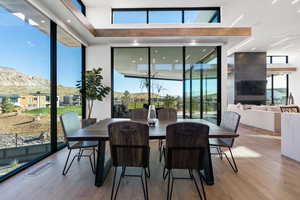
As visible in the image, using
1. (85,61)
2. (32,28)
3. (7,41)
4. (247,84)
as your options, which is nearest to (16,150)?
(7,41)

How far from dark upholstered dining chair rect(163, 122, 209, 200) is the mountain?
256cm

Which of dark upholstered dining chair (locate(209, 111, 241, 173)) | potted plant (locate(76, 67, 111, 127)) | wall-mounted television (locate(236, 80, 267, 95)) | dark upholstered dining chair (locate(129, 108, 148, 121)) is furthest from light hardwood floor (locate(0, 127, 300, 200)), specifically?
wall-mounted television (locate(236, 80, 267, 95))

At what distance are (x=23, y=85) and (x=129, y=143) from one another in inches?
93.7

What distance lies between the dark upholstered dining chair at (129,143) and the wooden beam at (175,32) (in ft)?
11.4

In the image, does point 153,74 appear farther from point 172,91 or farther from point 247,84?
point 247,84

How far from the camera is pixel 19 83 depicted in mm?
2664

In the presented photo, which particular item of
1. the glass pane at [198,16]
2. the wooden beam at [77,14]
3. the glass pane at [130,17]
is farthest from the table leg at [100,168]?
the glass pane at [198,16]

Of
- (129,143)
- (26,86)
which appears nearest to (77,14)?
(26,86)

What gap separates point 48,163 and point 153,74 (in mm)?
3707

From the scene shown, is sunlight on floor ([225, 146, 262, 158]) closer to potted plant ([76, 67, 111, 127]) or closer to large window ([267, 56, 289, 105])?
potted plant ([76, 67, 111, 127])

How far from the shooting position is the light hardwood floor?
1.93 m

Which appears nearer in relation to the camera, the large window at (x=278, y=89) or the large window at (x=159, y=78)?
the large window at (x=159, y=78)

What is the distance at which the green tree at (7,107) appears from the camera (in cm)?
233

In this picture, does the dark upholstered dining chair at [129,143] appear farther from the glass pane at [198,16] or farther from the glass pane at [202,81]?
the glass pane at [198,16]
